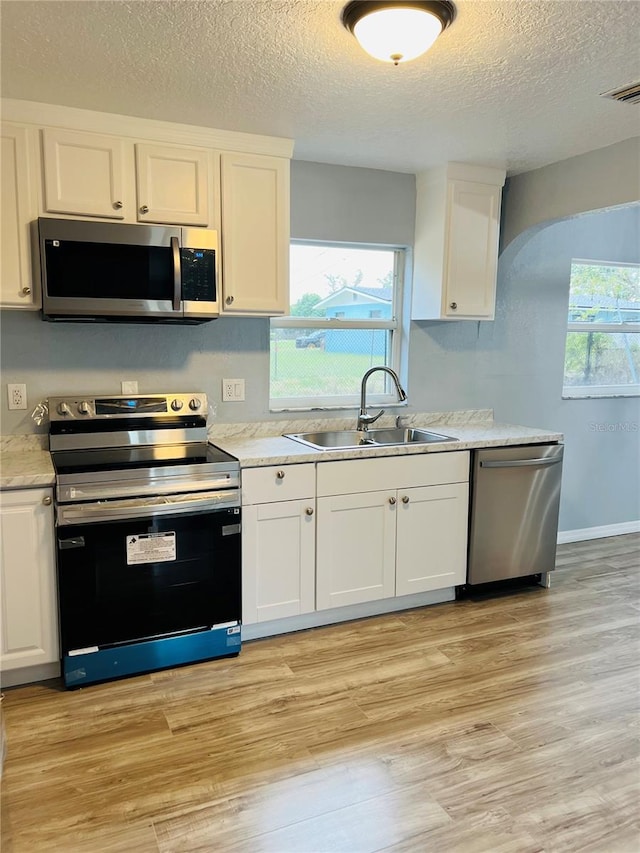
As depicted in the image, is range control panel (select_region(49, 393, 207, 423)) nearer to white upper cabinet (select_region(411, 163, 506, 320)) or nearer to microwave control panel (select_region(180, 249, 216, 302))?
microwave control panel (select_region(180, 249, 216, 302))

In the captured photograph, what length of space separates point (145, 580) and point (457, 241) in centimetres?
240

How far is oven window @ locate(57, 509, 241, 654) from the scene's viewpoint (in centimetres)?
245

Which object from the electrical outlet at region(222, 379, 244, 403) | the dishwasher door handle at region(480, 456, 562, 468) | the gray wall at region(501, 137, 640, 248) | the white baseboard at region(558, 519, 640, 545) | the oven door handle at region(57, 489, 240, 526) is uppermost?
the gray wall at region(501, 137, 640, 248)

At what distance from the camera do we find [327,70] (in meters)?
2.21

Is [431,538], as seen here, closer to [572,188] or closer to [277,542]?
[277,542]

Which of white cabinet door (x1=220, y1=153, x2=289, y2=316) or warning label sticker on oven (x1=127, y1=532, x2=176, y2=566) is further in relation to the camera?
white cabinet door (x1=220, y1=153, x2=289, y2=316)

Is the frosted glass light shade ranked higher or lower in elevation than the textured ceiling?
lower

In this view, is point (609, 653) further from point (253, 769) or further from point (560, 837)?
point (253, 769)

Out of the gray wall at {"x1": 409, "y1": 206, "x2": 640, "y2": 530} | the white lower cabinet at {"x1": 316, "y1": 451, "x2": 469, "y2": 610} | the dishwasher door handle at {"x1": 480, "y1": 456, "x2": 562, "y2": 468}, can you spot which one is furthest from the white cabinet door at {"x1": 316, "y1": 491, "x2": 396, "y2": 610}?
the gray wall at {"x1": 409, "y1": 206, "x2": 640, "y2": 530}

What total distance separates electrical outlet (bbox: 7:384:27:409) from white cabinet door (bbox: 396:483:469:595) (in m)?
1.81

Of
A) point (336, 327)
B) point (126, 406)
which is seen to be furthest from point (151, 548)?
point (336, 327)

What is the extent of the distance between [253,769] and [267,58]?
2367 mm

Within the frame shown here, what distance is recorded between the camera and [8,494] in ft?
7.72

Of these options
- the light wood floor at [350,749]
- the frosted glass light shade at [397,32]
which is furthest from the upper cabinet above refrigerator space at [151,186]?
the light wood floor at [350,749]
